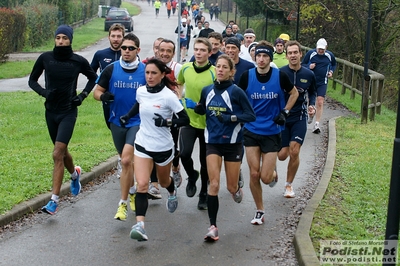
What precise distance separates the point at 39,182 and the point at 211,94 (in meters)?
3.15

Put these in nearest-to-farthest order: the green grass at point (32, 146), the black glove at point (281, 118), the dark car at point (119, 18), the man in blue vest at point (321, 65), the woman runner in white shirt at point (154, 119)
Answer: the woman runner in white shirt at point (154, 119) < the black glove at point (281, 118) < the green grass at point (32, 146) < the man in blue vest at point (321, 65) < the dark car at point (119, 18)

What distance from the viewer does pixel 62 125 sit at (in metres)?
8.91

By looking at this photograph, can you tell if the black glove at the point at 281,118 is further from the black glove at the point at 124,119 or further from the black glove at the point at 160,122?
the black glove at the point at 124,119

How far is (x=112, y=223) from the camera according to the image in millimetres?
8531

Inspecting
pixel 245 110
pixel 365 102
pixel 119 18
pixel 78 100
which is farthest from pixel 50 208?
pixel 119 18

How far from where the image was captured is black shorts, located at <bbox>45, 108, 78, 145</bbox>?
8889mm

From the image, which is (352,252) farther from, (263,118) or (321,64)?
(321,64)

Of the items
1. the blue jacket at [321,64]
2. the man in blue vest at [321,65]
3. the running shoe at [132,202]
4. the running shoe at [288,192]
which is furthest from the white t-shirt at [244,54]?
the running shoe at [132,202]

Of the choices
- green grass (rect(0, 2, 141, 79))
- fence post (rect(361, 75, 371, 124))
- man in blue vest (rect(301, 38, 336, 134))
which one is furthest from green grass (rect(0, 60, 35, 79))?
fence post (rect(361, 75, 371, 124))

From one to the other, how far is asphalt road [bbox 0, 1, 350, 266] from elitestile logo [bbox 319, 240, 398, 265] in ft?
1.29

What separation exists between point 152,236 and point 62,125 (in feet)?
6.38

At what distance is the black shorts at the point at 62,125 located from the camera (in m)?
8.89

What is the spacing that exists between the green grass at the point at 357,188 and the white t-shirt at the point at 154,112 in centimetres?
194

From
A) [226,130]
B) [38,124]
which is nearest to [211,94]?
[226,130]
